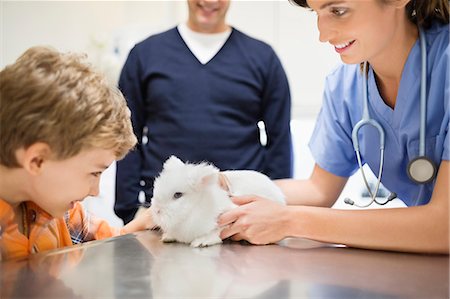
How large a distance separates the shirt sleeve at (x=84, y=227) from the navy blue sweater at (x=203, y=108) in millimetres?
672

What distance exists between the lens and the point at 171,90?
1899 millimetres

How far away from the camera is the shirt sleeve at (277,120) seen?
6.56 feet

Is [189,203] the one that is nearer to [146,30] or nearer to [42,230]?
[42,230]

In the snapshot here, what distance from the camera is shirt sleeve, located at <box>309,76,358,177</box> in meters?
1.28

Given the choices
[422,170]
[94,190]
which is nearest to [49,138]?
[94,190]

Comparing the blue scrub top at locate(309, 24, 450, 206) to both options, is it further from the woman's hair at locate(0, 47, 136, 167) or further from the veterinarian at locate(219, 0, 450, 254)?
the woman's hair at locate(0, 47, 136, 167)

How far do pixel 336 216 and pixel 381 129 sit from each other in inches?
9.8

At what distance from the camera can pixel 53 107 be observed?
0.88 meters

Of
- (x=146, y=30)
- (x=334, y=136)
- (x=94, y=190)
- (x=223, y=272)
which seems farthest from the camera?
(x=146, y=30)

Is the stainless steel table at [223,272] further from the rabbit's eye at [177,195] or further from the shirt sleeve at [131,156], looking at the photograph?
the shirt sleeve at [131,156]

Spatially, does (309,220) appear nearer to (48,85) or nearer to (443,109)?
(443,109)

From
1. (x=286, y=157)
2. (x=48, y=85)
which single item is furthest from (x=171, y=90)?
(x=48, y=85)

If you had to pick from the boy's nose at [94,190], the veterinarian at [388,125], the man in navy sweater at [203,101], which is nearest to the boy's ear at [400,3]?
the veterinarian at [388,125]

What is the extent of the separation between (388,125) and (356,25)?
256 mm
